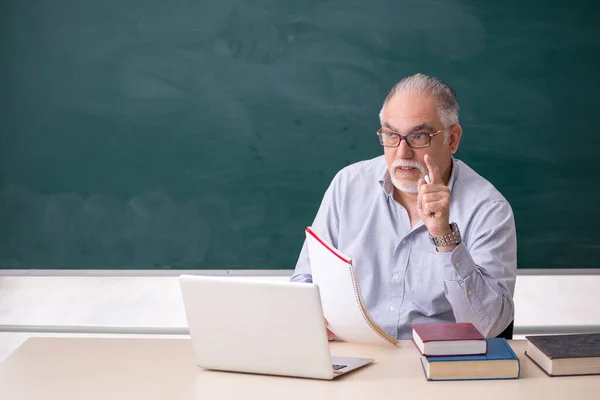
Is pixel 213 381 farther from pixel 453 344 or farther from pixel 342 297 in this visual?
pixel 453 344

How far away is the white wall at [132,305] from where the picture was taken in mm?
3693

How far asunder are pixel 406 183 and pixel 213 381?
907mm

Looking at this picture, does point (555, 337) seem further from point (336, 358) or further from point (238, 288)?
point (238, 288)

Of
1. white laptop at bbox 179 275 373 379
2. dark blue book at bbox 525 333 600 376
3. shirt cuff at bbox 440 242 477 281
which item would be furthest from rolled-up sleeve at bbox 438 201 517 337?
white laptop at bbox 179 275 373 379

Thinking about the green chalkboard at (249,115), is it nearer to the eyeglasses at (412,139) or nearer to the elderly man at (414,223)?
the elderly man at (414,223)

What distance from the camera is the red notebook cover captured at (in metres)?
1.72

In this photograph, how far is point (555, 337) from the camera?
186 cm

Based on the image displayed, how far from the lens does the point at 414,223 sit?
8.07 ft

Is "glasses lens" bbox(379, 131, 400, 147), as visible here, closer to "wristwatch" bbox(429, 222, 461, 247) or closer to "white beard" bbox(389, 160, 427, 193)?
"white beard" bbox(389, 160, 427, 193)

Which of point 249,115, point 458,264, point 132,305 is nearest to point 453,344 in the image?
point 458,264

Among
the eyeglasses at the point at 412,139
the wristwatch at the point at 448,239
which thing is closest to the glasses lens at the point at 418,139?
the eyeglasses at the point at 412,139

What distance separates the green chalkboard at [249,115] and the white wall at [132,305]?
0.16 metres

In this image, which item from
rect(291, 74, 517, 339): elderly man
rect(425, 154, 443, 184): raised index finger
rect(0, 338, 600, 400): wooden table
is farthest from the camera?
A: rect(291, 74, 517, 339): elderly man

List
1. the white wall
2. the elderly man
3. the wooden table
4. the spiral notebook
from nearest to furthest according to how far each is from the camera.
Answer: the wooden table < the spiral notebook < the elderly man < the white wall
